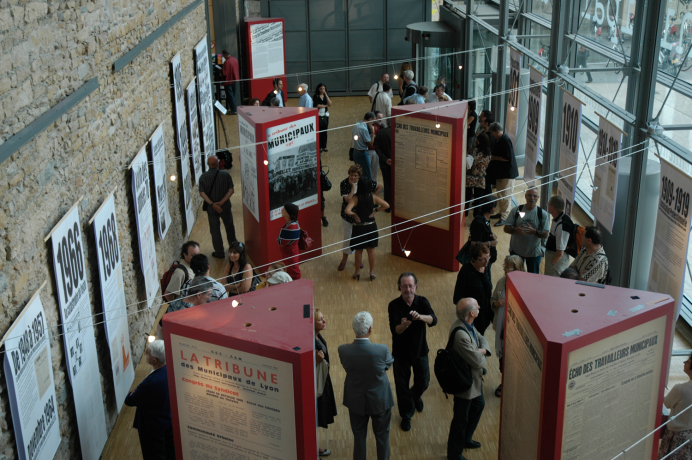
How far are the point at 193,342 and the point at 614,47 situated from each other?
7.57 meters

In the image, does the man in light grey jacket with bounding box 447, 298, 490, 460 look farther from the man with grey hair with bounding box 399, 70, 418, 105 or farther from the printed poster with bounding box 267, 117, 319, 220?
the man with grey hair with bounding box 399, 70, 418, 105

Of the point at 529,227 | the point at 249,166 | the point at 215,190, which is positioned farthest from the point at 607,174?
Answer: the point at 215,190

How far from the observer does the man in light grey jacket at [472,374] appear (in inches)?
210

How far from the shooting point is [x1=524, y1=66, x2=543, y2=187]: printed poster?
9664 mm

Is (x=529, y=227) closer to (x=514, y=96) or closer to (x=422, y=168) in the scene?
(x=422, y=168)

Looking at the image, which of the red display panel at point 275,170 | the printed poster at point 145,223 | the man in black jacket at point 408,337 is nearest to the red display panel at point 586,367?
the man in black jacket at point 408,337

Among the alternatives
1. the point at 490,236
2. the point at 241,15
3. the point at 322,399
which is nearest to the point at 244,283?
the point at 322,399

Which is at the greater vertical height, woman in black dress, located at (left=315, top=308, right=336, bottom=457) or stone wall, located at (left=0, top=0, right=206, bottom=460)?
stone wall, located at (left=0, top=0, right=206, bottom=460)

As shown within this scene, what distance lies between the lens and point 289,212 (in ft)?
26.0

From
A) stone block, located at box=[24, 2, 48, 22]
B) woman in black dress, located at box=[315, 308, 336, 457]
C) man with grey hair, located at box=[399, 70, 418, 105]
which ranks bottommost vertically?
woman in black dress, located at box=[315, 308, 336, 457]

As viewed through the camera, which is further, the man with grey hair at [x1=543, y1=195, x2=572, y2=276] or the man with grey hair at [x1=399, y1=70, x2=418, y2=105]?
the man with grey hair at [x1=399, y1=70, x2=418, y2=105]

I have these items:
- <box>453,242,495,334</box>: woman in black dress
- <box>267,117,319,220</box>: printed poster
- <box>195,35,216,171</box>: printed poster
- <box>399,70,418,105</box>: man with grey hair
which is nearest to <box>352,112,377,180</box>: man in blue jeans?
<box>267,117,319,220</box>: printed poster

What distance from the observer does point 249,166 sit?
9367 mm

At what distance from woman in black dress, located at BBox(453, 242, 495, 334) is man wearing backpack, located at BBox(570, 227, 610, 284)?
2.88ft
